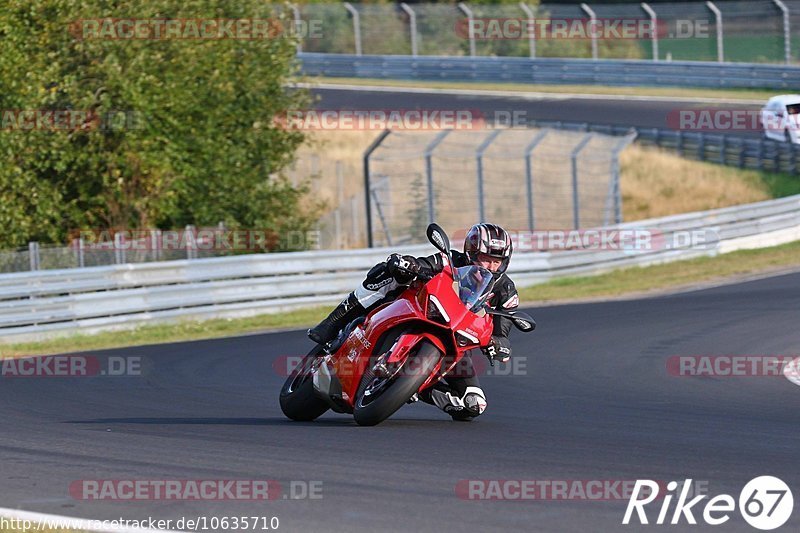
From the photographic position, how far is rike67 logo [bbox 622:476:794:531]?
578 cm

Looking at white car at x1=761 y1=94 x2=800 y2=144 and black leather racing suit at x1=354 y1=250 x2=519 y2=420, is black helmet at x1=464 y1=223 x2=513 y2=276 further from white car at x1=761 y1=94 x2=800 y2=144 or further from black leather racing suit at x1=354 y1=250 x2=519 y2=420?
white car at x1=761 y1=94 x2=800 y2=144

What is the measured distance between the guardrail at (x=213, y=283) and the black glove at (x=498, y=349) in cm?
1088

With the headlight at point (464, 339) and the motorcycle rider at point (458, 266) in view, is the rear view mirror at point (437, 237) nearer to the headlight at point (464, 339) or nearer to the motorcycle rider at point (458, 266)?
the motorcycle rider at point (458, 266)

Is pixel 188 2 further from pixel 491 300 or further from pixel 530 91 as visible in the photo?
pixel 530 91

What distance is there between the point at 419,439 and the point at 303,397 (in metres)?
1.43

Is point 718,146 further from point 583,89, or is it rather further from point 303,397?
point 303,397

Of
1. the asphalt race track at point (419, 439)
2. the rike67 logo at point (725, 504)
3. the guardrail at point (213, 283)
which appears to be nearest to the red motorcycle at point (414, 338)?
the asphalt race track at point (419, 439)

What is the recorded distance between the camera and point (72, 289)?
61.3ft

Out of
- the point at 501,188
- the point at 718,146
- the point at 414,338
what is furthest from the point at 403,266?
the point at 718,146

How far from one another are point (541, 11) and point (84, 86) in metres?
28.2

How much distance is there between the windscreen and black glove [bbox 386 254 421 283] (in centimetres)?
34

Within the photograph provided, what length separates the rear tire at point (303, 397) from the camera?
30.9ft

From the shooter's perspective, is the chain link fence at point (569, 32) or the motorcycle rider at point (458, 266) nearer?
the motorcycle rider at point (458, 266)

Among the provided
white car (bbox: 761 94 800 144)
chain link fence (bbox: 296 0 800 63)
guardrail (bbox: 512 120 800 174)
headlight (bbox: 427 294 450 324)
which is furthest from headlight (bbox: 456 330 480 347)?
chain link fence (bbox: 296 0 800 63)
